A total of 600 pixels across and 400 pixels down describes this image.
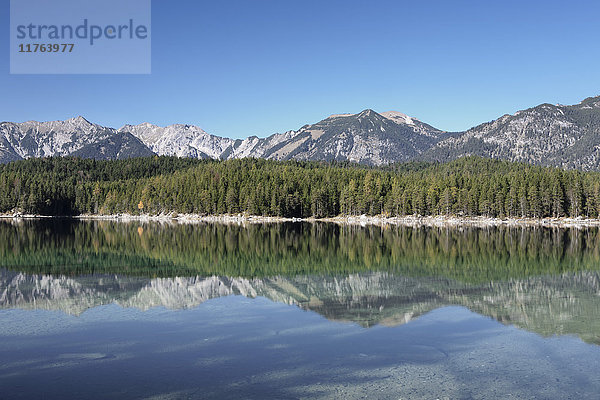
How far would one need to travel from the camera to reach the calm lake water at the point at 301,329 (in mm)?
16075

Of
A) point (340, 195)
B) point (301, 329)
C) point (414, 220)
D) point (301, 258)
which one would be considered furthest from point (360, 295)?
point (340, 195)

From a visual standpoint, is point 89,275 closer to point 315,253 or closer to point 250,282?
→ point 250,282

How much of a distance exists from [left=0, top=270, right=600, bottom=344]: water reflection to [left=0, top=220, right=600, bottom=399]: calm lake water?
14cm

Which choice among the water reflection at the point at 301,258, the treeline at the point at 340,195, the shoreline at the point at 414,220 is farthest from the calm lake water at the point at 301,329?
the treeline at the point at 340,195

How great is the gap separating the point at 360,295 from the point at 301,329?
8.91 meters

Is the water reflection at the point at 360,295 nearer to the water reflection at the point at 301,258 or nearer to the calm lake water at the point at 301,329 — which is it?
the calm lake water at the point at 301,329

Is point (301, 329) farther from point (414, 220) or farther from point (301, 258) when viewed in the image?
point (414, 220)

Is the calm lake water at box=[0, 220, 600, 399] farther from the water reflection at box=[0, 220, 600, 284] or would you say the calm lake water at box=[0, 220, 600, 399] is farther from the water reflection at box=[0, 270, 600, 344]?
the water reflection at box=[0, 220, 600, 284]

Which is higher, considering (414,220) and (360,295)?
(360,295)

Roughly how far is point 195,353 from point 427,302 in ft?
51.3

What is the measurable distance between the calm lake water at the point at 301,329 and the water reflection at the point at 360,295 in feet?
0.45

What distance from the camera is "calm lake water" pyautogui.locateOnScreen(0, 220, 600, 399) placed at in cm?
1608

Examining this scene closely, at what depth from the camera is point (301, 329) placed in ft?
76.9

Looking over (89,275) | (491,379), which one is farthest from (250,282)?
(491,379)
